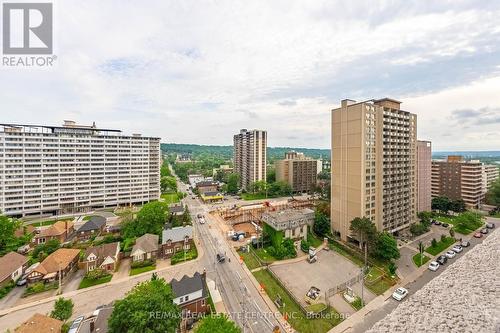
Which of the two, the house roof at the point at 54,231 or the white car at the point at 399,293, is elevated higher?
the house roof at the point at 54,231

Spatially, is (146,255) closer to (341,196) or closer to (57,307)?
(57,307)

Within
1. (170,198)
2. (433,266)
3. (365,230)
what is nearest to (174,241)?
(365,230)

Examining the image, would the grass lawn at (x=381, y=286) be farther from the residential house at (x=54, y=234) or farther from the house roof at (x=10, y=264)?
the residential house at (x=54, y=234)

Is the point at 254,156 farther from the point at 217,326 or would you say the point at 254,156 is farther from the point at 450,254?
the point at 217,326

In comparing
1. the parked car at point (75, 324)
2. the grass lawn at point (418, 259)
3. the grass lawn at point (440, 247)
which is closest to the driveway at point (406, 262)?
the grass lawn at point (418, 259)

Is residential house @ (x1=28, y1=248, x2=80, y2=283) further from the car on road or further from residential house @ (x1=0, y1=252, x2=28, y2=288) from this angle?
the car on road

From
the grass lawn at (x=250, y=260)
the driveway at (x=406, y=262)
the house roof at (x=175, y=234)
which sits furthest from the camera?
the house roof at (x=175, y=234)

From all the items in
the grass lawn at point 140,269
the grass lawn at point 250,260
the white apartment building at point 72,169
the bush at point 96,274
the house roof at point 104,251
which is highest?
the white apartment building at point 72,169
